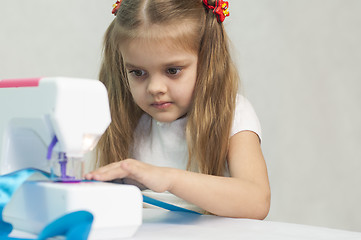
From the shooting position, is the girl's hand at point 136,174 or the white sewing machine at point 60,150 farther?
the girl's hand at point 136,174

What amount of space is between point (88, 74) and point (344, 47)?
1.20 meters

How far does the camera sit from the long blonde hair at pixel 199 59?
5.49 feet

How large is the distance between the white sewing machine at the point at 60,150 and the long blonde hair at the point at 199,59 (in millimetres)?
630

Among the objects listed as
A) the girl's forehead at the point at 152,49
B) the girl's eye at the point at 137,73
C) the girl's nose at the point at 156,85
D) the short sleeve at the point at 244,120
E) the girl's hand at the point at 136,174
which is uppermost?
the girl's forehead at the point at 152,49

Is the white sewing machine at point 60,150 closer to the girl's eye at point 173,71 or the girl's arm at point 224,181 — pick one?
the girl's arm at point 224,181

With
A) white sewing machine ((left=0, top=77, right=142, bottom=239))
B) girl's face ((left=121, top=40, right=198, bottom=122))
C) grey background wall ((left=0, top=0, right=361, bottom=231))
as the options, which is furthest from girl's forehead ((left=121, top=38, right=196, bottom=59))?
grey background wall ((left=0, top=0, right=361, bottom=231))

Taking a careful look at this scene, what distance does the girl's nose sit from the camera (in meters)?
1.62

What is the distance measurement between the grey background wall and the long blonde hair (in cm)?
87

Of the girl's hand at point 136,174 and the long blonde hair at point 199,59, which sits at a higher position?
the long blonde hair at point 199,59

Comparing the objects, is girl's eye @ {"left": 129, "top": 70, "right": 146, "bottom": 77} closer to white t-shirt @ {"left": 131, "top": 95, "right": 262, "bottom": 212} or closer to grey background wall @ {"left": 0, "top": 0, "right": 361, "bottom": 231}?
white t-shirt @ {"left": 131, "top": 95, "right": 262, "bottom": 212}

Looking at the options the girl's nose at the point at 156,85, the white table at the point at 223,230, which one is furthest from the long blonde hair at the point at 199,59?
the white table at the point at 223,230

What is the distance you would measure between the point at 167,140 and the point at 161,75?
0.37 metres

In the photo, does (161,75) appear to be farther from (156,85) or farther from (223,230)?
(223,230)

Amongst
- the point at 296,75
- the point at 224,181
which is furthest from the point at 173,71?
the point at 296,75
